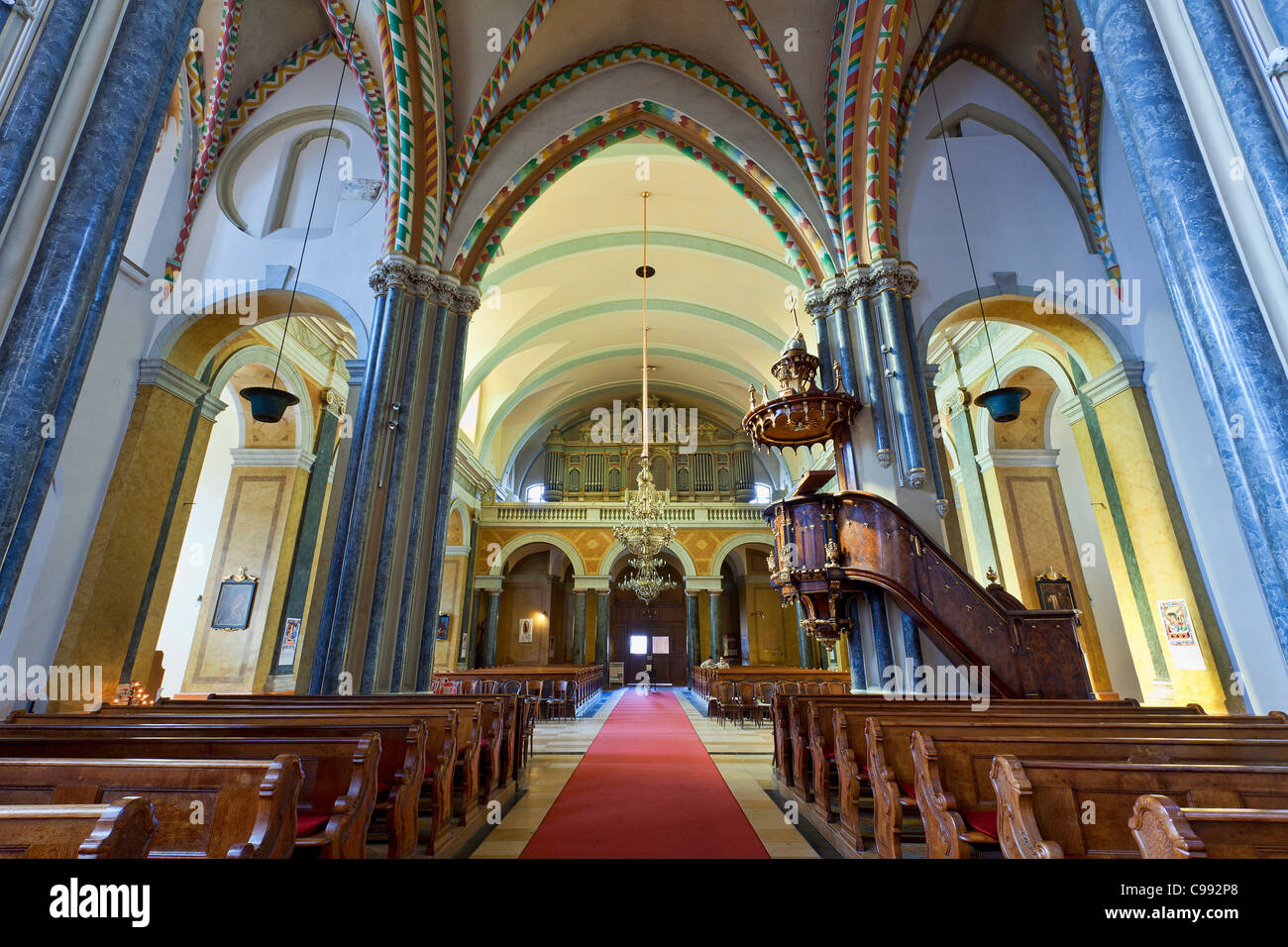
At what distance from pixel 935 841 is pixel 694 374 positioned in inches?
693

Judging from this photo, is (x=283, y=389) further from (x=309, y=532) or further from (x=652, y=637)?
(x=652, y=637)

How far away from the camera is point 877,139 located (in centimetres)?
716

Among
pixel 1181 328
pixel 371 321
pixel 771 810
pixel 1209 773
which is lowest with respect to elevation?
pixel 771 810

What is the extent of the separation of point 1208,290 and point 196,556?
541 inches

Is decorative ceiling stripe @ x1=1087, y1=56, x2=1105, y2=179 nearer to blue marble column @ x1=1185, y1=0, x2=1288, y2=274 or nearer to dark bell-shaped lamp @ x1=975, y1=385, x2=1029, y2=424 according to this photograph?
dark bell-shaped lamp @ x1=975, y1=385, x2=1029, y2=424

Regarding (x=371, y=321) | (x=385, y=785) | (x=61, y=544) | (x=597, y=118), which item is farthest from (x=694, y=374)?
(x=385, y=785)

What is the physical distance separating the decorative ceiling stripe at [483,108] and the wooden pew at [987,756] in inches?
290

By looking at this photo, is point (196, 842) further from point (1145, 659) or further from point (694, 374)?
point (694, 374)

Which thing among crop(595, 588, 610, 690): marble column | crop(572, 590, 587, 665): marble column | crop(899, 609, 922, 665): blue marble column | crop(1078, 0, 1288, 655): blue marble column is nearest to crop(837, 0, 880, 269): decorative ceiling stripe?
crop(899, 609, 922, 665): blue marble column

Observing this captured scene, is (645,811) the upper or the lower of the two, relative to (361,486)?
lower

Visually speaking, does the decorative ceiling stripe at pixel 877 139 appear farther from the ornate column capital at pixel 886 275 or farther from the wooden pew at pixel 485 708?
the wooden pew at pixel 485 708

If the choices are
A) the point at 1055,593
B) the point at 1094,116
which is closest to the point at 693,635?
→ the point at 1055,593

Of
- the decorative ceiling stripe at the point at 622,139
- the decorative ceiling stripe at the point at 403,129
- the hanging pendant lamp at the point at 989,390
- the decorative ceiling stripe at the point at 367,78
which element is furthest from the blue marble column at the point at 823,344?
the decorative ceiling stripe at the point at 367,78

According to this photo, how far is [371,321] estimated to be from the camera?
6922 mm
